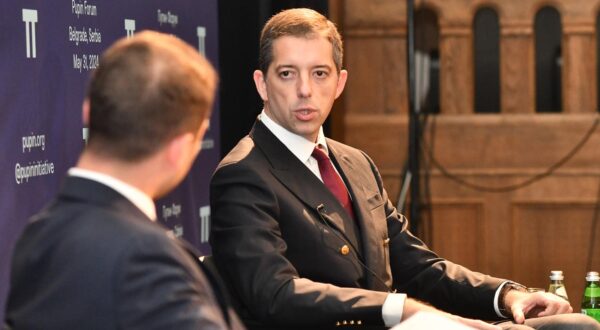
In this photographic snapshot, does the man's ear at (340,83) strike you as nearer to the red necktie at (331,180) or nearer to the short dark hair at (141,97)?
the red necktie at (331,180)

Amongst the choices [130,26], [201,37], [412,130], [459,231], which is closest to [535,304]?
[130,26]

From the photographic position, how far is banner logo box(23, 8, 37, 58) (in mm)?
3104

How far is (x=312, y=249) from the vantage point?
8.76 ft

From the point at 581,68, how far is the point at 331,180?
9.86 feet

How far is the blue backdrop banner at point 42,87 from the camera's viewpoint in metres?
2.98

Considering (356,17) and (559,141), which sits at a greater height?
(356,17)

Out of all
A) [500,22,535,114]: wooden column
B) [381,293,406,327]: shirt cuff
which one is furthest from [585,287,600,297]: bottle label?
[500,22,535,114]: wooden column

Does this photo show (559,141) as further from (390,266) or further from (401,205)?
(390,266)

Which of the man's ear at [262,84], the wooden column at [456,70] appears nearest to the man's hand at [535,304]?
the man's ear at [262,84]

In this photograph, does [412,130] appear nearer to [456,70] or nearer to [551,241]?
[456,70]

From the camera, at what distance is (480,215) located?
5512 mm

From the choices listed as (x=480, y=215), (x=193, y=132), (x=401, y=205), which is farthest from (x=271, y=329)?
(x=480, y=215)

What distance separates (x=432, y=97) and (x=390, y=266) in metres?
2.68

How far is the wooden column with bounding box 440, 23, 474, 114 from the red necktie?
2.79 m
